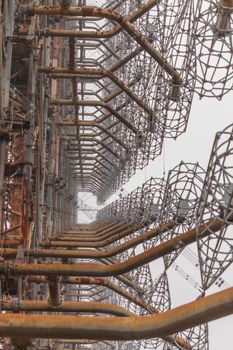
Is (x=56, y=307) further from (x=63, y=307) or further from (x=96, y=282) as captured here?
(x=96, y=282)

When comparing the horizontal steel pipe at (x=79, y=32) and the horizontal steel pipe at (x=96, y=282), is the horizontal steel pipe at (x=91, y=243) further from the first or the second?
the horizontal steel pipe at (x=79, y=32)

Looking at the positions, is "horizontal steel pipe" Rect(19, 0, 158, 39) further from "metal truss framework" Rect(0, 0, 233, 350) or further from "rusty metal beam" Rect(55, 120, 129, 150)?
"rusty metal beam" Rect(55, 120, 129, 150)

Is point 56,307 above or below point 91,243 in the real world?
below

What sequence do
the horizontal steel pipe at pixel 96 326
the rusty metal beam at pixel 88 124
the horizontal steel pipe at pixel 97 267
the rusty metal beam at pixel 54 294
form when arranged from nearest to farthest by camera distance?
the horizontal steel pipe at pixel 96 326, the horizontal steel pipe at pixel 97 267, the rusty metal beam at pixel 54 294, the rusty metal beam at pixel 88 124

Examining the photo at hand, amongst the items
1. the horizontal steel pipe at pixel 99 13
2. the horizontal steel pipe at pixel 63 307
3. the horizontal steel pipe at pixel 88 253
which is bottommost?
the horizontal steel pipe at pixel 63 307

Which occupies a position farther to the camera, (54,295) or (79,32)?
(79,32)

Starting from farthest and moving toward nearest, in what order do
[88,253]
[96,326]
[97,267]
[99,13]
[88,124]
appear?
1. [88,124]
2. [88,253]
3. [99,13]
4. [97,267]
5. [96,326]

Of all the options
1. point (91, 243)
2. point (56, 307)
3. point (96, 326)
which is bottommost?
point (96, 326)

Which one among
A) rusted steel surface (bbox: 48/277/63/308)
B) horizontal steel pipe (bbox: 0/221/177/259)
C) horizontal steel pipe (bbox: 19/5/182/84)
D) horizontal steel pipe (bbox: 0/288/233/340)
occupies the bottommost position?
horizontal steel pipe (bbox: 0/288/233/340)

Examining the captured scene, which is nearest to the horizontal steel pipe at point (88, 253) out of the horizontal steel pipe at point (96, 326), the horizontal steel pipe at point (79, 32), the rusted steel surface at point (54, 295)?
the rusted steel surface at point (54, 295)

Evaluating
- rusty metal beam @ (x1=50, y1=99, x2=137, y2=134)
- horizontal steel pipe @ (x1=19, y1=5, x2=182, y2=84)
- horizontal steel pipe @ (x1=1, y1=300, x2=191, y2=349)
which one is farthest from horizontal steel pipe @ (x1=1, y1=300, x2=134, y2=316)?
rusty metal beam @ (x1=50, y1=99, x2=137, y2=134)

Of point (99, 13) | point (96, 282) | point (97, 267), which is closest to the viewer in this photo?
point (97, 267)

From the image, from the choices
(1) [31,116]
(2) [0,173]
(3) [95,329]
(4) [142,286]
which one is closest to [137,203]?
(4) [142,286]

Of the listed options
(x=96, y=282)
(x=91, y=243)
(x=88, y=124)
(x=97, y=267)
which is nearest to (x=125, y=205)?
(x=91, y=243)
